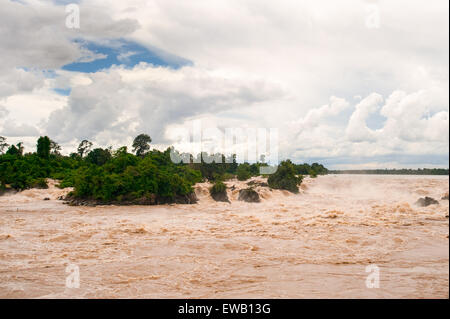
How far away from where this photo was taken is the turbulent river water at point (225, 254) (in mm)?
7027

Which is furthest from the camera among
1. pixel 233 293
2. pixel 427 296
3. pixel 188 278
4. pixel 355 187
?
Answer: pixel 355 187

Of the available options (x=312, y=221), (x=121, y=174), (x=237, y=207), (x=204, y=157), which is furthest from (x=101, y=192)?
(x=204, y=157)

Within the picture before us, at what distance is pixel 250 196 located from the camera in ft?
89.3

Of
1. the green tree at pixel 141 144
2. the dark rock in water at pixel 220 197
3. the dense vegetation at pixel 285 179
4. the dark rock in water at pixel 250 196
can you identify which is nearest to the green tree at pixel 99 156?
the green tree at pixel 141 144

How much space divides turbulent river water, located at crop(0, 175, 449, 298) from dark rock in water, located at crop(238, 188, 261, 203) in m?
7.93

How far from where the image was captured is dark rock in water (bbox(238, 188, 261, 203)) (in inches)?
1061

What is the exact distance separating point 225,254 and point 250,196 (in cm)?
1717

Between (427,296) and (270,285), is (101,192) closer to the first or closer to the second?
(270,285)

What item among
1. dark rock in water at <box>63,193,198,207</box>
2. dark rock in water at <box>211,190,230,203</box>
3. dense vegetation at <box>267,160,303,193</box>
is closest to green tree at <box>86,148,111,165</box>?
dark rock in water at <box>63,193,198,207</box>

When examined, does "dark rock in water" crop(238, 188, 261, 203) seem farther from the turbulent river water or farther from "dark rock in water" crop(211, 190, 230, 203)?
the turbulent river water

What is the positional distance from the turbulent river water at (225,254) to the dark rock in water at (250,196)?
26.0ft

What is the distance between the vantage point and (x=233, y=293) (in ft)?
22.3

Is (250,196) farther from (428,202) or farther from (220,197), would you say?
(428,202)

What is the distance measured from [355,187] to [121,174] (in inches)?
1046
